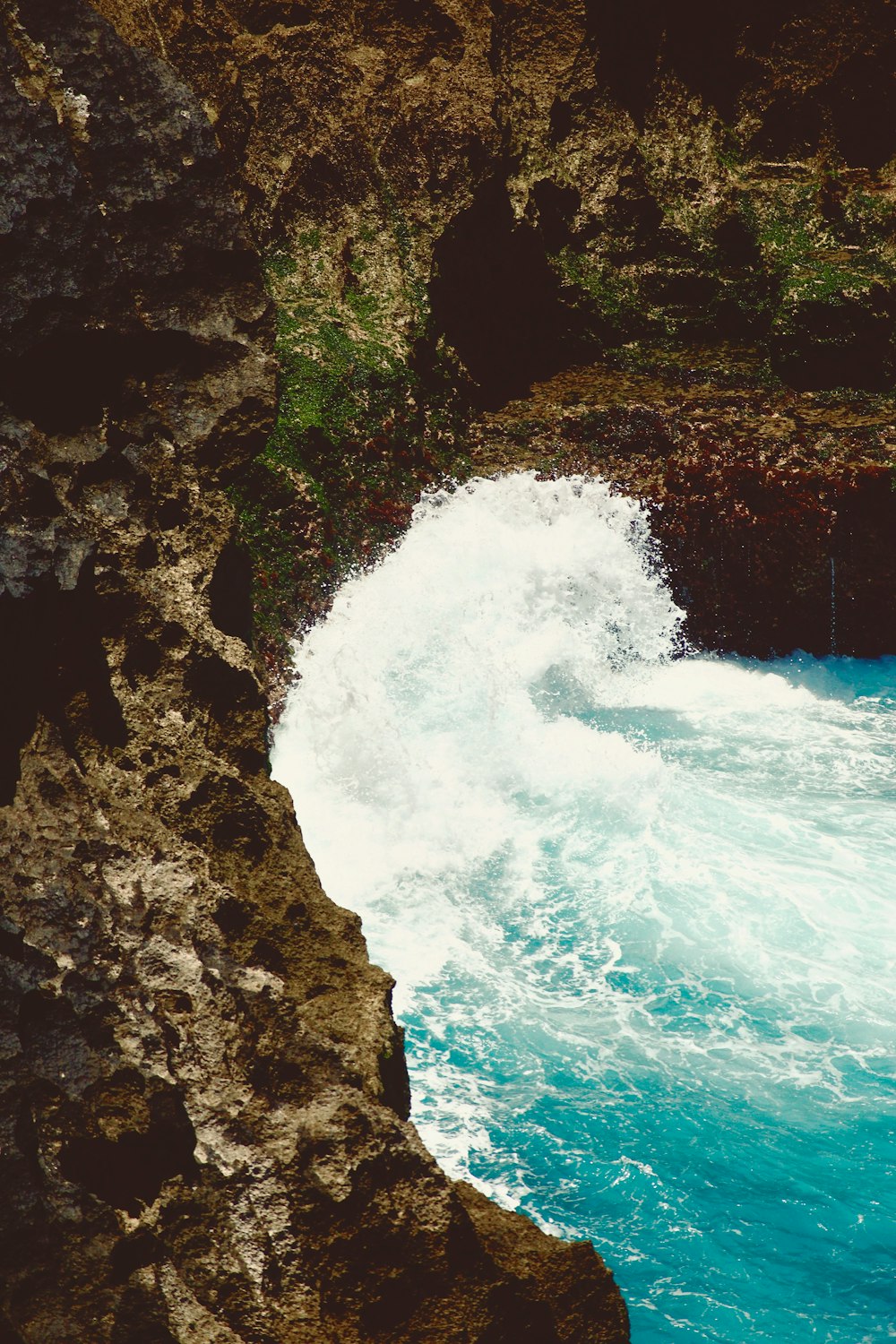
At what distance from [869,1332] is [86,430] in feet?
13.3

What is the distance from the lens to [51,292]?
318 centimetres

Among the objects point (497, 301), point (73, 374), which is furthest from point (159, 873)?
point (497, 301)

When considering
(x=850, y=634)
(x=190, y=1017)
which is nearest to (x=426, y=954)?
(x=190, y=1017)

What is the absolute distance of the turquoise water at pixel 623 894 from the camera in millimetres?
4336

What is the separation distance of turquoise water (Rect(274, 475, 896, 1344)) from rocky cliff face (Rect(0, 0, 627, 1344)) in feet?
6.00


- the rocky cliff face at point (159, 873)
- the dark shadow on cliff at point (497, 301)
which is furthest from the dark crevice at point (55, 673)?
the dark shadow on cliff at point (497, 301)

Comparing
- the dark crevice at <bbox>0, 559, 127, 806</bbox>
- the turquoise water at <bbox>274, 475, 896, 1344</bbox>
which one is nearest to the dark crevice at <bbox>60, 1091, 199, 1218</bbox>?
the dark crevice at <bbox>0, 559, 127, 806</bbox>

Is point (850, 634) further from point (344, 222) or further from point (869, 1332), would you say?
point (869, 1332)

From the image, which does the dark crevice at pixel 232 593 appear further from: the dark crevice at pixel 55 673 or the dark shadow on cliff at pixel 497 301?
the dark shadow on cliff at pixel 497 301

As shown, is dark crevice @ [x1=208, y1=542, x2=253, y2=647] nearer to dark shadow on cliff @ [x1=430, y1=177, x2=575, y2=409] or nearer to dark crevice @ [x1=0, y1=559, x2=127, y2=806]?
dark crevice @ [x1=0, y1=559, x2=127, y2=806]

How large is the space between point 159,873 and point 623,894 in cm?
402

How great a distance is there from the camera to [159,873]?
281 centimetres

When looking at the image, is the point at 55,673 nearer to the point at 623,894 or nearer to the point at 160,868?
the point at 160,868

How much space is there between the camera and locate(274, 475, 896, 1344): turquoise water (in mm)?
4336
